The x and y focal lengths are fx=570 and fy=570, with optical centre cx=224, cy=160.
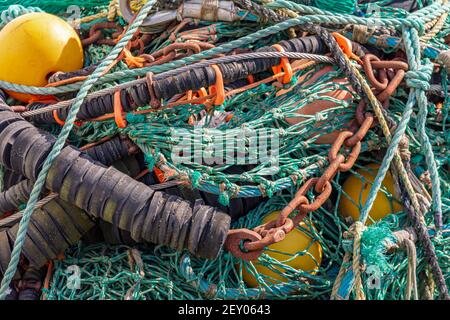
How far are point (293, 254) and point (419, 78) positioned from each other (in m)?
0.77

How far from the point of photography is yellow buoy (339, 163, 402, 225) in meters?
2.01

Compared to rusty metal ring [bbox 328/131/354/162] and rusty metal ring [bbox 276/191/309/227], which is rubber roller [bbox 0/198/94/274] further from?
rusty metal ring [bbox 328/131/354/162]

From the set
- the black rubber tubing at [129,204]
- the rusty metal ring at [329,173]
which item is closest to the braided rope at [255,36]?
the black rubber tubing at [129,204]

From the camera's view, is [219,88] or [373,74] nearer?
[219,88]

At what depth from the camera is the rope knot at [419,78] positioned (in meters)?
2.02

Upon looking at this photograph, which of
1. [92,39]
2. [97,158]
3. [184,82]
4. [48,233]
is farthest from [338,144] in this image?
[92,39]

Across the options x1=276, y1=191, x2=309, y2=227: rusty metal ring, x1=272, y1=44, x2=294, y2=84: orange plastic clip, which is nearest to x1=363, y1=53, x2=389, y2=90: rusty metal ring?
x1=272, y1=44, x2=294, y2=84: orange plastic clip

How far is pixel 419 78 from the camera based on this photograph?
2.03 metres

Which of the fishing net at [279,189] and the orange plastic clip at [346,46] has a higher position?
the orange plastic clip at [346,46]

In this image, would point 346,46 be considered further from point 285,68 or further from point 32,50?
point 32,50

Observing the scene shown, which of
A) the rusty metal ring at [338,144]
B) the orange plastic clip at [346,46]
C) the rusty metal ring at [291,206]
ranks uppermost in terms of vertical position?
the orange plastic clip at [346,46]

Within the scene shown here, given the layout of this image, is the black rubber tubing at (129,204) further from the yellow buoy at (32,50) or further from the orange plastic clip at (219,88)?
the yellow buoy at (32,50)

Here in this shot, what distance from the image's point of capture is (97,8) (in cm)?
266

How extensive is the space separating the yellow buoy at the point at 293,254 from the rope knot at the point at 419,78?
2.08 ft
